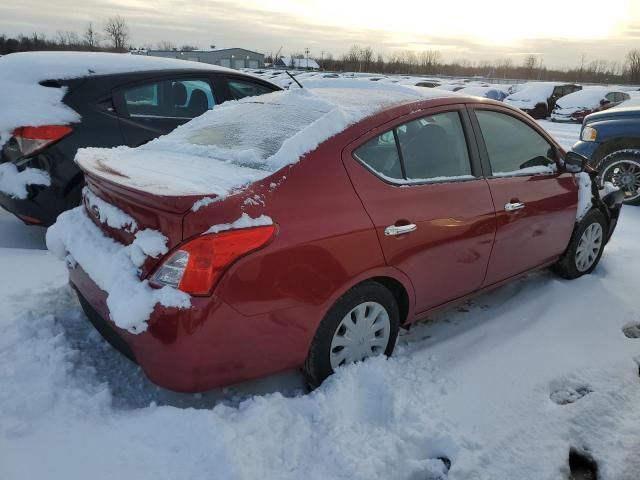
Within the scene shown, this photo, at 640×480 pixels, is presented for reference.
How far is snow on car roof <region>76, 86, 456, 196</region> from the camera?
2379mm

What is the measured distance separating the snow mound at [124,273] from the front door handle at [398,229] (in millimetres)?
1053

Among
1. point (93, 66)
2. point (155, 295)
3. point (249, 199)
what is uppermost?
point (93, 66)

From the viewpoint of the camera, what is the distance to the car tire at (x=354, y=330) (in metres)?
2.51

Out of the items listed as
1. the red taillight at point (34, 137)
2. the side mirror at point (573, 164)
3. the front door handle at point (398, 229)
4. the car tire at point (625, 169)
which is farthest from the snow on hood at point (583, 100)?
the red taillight at point (34, 137)

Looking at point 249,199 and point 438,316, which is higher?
point 249,199

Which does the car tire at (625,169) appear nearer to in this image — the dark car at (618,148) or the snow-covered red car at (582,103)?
the dark car at (618,148)

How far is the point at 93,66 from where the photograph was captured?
452cm

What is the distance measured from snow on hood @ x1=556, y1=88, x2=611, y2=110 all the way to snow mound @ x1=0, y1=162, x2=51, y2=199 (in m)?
20.2

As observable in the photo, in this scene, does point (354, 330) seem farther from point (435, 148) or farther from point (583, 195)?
point (583, 195)

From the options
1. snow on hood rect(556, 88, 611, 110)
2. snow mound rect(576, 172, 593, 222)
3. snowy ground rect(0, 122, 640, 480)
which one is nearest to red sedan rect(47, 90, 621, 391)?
snowy ground rect(0, 122, 640, 480)

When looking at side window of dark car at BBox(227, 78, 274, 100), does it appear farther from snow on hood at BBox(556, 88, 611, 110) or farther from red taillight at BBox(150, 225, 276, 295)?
snow on hood at BBox(556, 88, 611, 110)

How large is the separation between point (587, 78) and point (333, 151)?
79.7m

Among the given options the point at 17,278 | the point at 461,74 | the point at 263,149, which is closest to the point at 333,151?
the point at 263,149

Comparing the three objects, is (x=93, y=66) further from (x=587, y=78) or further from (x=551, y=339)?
(x=587, y=78)
